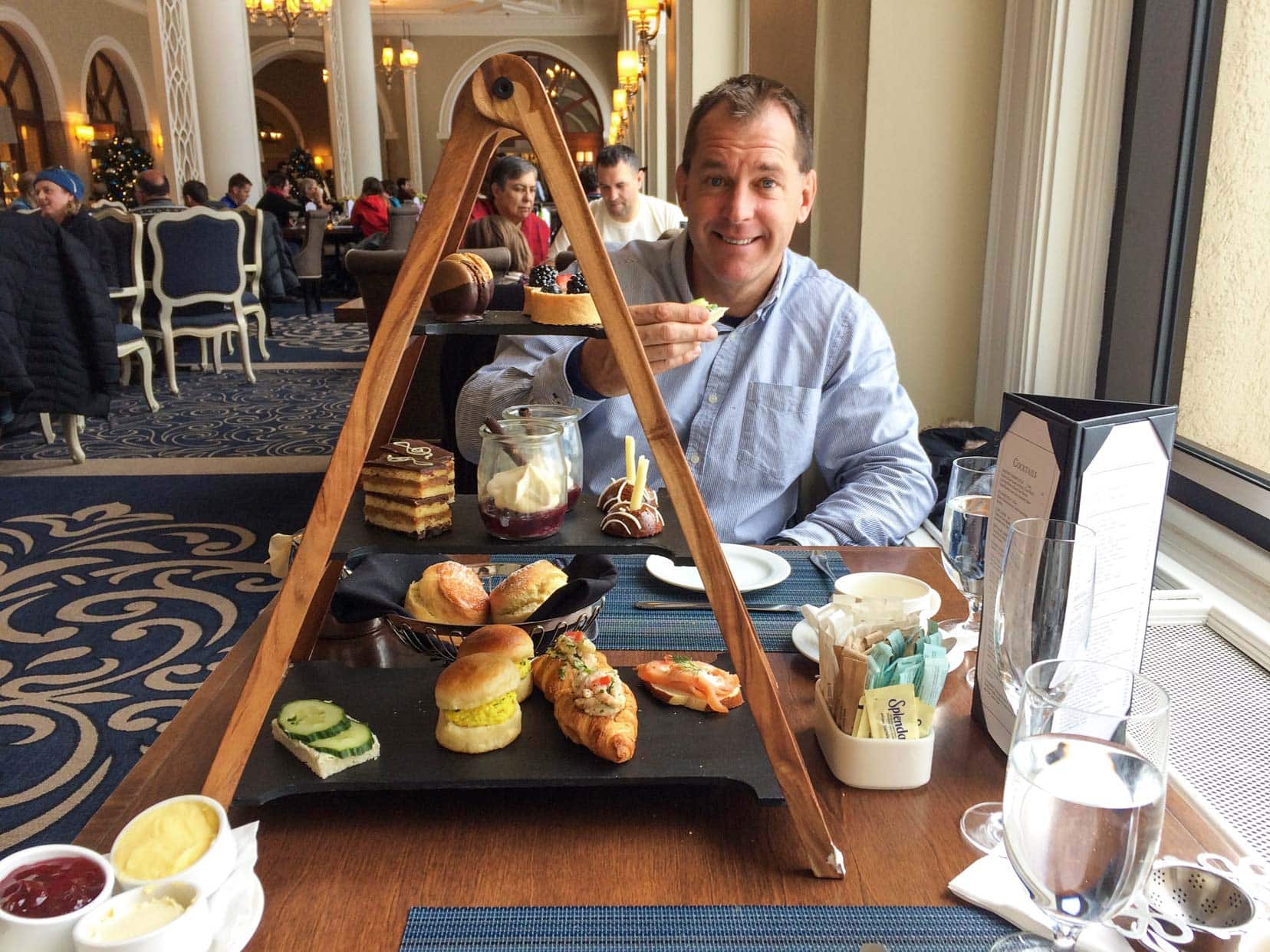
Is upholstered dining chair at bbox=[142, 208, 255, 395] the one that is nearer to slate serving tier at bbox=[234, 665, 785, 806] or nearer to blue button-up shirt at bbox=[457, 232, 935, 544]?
blue button-up shirt at bbox=[457, 232, 935, 544]

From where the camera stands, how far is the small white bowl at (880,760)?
0.88 m

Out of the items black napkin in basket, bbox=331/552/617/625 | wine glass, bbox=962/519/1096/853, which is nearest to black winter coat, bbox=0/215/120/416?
black napkin in basket, bbox=331/552/617/625

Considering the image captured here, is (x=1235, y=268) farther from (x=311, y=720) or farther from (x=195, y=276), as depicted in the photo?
(x=195, y=276)

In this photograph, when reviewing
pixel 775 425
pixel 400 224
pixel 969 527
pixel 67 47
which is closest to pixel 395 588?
pixel 969 527

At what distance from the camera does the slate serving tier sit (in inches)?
32.7

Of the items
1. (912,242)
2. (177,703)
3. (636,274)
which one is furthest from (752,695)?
(177,703)

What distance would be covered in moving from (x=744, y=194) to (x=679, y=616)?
0.89m

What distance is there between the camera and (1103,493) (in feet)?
2.80

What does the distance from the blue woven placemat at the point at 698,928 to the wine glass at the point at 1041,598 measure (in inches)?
4.5

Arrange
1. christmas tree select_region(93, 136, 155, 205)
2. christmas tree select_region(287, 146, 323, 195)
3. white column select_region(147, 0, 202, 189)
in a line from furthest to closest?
christmas tree select_region(287, 146, 323, 195) → christmas tree select_region(93, 136, 155, 205) → white column select_region(147, 0, 202, 189)

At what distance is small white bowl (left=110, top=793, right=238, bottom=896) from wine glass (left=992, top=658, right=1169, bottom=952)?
535 mm

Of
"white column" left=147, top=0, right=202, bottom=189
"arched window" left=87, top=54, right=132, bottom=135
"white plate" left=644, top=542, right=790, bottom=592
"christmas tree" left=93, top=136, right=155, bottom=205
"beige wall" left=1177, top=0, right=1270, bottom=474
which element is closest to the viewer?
"white plate" left=644, top=542, right=790, bottom=592

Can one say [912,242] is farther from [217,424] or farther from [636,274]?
[217,424]

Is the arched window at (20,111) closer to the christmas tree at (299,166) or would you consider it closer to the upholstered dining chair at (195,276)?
the christmas tree at (299,166)
